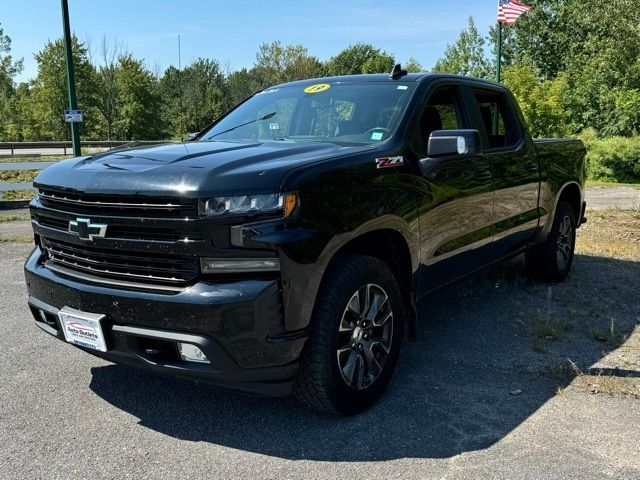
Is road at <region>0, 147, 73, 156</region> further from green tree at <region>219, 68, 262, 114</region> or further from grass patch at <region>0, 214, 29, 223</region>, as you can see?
grass patch at <region>0, 214, 29, 223</region>

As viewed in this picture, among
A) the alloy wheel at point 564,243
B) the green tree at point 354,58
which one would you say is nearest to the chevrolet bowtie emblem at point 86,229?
the alloy wheel at point 564,243

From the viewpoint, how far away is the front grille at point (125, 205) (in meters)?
2.71

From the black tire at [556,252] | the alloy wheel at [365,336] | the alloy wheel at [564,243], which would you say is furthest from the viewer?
the alloy wheel at [564,243]

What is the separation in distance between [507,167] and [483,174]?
0.48 m

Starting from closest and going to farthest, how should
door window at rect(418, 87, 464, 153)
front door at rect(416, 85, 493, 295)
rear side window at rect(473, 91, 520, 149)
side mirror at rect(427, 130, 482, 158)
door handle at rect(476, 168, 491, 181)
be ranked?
side mirror at rect(427, 130, 482, 158) → front door at rect(416, 85, 493, 295) → door window at rect(418, 87, 464, 153) → door handle at rect(476, 168, 491, 181) → rear side window at rect(473, 91, 520, 149)

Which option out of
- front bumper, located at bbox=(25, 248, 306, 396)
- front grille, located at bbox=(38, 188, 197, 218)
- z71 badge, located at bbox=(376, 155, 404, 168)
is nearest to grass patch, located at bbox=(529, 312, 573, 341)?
z71 badge, located at bbox=(376, 155, 404, 168)

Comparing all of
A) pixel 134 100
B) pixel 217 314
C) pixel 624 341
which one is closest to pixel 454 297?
pixel 624 341

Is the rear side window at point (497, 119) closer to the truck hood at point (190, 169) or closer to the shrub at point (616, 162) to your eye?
the truck hood at point (190, 169)

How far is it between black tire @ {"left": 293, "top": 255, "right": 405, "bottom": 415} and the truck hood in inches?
24.1

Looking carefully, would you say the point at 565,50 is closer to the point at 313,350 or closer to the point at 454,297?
the point at 454,297

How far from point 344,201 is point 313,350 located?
0.77 meters

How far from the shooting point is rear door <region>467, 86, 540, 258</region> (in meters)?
4.67

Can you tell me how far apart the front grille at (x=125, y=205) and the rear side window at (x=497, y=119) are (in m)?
2.89

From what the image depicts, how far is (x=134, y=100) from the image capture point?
39.4 metres
